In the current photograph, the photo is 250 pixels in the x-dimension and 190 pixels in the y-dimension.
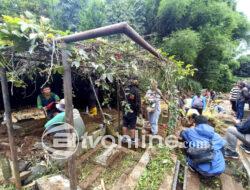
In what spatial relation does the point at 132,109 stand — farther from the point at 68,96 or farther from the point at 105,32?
the point at 105,32

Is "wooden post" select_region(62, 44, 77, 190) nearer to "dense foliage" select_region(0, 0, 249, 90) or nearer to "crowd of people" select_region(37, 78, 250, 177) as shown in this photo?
"crowd of people" select_region(37, 78, 250, 177)

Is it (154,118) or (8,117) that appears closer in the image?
(8,117)

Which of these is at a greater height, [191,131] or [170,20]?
[170,20]

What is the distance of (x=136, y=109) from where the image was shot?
4.66 metres

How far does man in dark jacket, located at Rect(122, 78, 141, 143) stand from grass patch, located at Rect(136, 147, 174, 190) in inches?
33.2

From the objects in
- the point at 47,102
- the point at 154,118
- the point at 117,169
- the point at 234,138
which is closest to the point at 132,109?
the point at 154,118

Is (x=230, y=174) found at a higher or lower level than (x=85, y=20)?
lower

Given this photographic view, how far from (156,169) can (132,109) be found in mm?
1422

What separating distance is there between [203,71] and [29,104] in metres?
11.6

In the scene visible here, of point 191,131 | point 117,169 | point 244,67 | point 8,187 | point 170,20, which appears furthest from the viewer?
point 244,67

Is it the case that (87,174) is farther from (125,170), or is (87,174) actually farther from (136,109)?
(136,109)

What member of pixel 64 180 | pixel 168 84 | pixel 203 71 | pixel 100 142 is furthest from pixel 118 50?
pixel 203 71

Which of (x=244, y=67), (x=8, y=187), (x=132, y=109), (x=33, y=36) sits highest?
(x=33, y=36)

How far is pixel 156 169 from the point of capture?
384 cm
